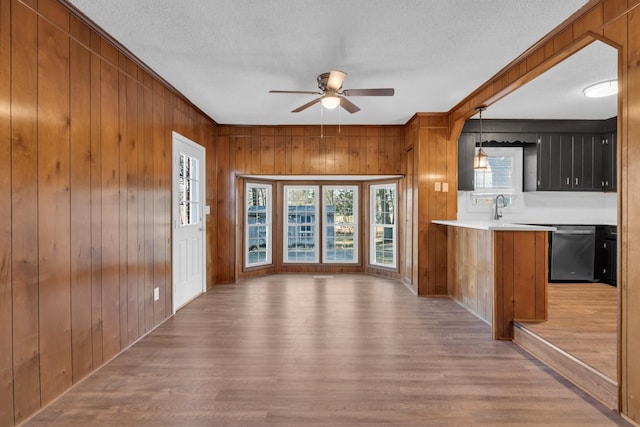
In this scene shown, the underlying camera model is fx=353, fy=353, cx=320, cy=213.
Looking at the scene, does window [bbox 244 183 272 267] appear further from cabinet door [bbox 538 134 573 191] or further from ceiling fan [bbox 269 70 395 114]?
cabinet door [bbox 538 134 573 191]

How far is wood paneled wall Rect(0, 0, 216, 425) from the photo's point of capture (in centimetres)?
196

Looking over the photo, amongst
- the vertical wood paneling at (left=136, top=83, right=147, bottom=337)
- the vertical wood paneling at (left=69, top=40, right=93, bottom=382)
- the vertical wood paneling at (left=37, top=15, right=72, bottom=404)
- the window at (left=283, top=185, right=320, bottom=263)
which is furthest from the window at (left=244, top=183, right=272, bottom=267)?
the vertical wood paneling at (left=37, top=15, right=72, bottom=404)

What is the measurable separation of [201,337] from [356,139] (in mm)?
3805

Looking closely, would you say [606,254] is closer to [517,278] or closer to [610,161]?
[610,161]

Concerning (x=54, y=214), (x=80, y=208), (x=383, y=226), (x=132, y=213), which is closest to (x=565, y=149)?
(x=383, y=226)

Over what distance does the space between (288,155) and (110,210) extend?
327 cm

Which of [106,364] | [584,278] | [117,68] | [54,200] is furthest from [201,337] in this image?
[584,278]

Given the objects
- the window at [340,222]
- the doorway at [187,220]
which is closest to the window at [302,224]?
the window at [340,222]

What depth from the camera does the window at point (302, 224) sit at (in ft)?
21.8

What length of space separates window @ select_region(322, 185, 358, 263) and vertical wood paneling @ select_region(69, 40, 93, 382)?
174 inches

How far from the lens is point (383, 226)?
6.30 m

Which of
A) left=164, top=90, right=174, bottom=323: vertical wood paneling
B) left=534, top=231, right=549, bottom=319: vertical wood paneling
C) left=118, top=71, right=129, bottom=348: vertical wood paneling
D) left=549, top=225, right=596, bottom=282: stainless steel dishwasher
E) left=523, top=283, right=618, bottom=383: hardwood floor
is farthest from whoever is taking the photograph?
left=549, top=225, right=596, bottom=282: stainless steel dishwasher

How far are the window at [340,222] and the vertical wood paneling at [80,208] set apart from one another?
14.5 ft

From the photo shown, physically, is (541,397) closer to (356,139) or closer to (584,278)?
(584,278)
